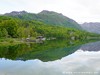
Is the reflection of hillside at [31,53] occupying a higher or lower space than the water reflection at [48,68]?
lower

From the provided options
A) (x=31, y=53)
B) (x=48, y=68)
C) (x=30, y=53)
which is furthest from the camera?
(x=31, y=53)

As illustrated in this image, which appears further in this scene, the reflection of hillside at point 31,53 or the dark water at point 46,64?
the reflection of hillside at point 31,53

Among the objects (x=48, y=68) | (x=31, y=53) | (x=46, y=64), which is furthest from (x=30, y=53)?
(x=48, y=68)

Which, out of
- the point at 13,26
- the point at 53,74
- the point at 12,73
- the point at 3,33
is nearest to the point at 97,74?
the point at 53,74

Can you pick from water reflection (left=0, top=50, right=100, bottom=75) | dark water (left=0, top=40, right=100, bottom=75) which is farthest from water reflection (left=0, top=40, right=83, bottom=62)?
water reflection (left=0, top=50, right=100, bottom=75)

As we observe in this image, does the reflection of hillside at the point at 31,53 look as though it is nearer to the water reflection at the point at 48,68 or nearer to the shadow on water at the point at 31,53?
the shadow on water at the point at 31,53

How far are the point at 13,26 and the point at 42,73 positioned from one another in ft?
332

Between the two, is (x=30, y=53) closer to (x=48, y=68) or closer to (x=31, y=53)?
(x=31, y=53)

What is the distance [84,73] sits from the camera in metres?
32.0

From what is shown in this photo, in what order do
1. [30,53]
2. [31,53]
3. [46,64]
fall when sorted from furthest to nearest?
[31,53]
[30,53]
[46,64]

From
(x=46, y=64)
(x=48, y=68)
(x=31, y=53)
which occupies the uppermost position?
(x=48, y=68)

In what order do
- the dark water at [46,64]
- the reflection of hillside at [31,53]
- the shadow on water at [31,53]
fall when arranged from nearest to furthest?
the dark water at [46,64], the shadow on water at [31,53], the reflection of hillside at [31,53]

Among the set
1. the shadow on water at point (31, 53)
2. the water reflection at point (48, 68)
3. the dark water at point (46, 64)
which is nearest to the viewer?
the water reflection at point (48, 68)

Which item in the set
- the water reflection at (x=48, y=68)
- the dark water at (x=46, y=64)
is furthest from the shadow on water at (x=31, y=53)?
the water reflection at (x=48, y=68)
